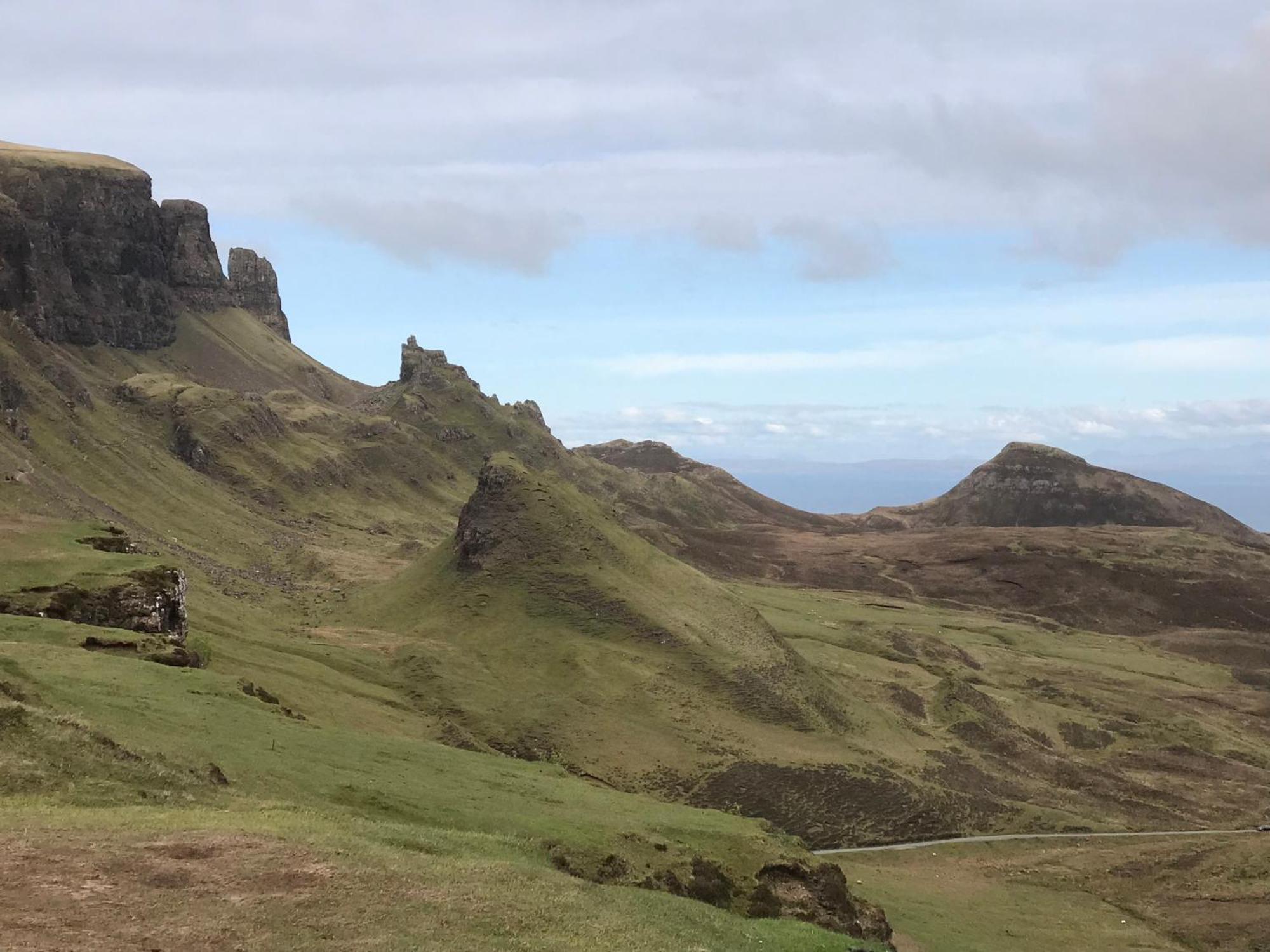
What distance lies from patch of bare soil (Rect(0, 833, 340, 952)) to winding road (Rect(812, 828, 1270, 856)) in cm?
5875

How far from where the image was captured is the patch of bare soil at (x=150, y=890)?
27.5m

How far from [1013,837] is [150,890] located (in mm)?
79275

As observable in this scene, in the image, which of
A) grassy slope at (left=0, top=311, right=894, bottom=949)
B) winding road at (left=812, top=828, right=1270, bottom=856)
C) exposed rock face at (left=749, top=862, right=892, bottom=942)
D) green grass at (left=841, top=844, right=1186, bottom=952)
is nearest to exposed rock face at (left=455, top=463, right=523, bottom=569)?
grassy slope at (left=0, top=311, right=894, bottom=949)

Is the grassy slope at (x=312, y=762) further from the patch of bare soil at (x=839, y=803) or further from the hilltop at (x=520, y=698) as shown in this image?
the patch of bare soil at (x=839, y=803)

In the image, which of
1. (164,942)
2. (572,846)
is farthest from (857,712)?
(164,942)

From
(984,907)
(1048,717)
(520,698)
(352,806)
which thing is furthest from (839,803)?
(352,806)

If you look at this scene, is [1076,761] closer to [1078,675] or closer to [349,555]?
[1078,675]

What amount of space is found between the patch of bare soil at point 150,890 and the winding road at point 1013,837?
58.7 meters

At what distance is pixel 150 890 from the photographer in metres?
30.5

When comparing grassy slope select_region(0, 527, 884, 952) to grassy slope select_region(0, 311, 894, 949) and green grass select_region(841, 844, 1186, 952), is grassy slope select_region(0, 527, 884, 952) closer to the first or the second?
grassy slope select_region(0, 311, 894, 949)

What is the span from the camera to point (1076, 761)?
383 feet

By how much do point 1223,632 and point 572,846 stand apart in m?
164

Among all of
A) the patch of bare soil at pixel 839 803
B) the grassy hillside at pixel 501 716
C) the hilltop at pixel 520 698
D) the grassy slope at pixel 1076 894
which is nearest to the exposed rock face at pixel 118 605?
the hilltop at pixel 520 698

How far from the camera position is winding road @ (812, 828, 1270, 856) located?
87.4m
